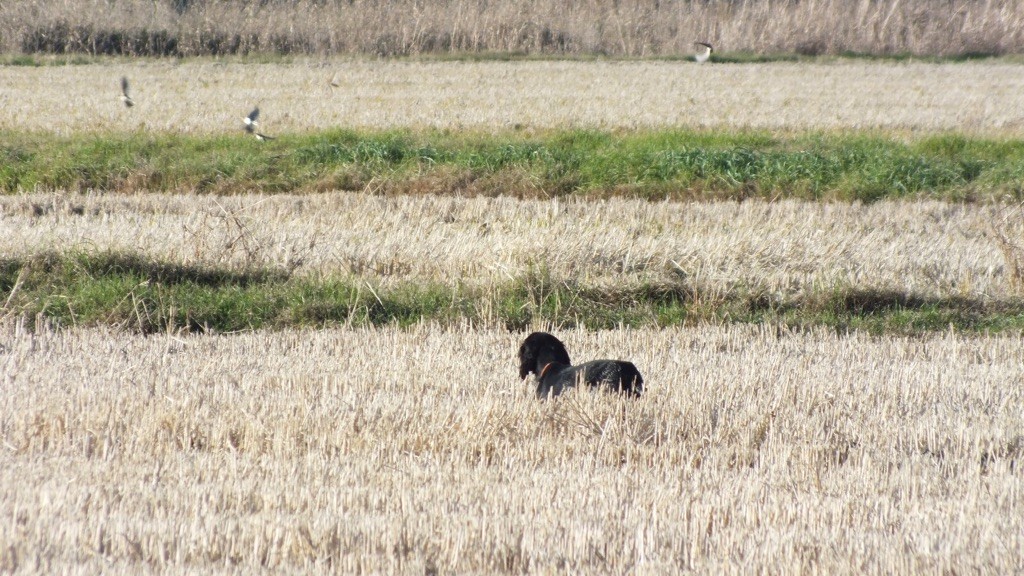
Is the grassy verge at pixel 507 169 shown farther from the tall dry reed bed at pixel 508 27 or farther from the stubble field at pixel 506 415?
the tall dry reed bed at pixel 508 27

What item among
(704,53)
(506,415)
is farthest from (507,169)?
(704,53)

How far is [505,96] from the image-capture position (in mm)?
19266

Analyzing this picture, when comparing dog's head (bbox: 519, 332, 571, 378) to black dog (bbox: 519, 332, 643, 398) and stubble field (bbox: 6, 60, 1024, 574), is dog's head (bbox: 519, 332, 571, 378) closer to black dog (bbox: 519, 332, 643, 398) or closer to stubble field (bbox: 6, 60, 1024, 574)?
black dog (bbox: 519, 332, 643, 398)

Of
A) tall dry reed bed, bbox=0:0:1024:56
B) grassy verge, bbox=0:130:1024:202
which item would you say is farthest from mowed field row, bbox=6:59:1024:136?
tall dry reed bed, bbox=0:0:1024:56

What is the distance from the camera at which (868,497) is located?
3.69 meters

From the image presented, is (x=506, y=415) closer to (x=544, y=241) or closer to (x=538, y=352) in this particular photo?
(x=538, y=352)

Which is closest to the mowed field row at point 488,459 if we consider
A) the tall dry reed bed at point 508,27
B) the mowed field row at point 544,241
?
the mowed field row at point 544,241

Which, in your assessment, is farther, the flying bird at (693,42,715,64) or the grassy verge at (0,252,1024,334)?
the flying bird at (693,42,715,64)

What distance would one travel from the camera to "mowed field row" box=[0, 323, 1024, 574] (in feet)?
10.2

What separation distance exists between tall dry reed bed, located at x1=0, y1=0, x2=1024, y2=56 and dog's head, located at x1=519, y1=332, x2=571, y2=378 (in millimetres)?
22967

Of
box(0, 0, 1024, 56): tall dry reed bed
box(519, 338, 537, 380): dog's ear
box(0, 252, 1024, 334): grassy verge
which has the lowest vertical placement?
box(0, 252, 1024, 334): grassy verge

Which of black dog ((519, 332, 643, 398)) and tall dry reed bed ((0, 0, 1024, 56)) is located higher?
tall dry reed bed ((0, 0, 1024, 56))

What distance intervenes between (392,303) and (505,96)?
12.5 meters

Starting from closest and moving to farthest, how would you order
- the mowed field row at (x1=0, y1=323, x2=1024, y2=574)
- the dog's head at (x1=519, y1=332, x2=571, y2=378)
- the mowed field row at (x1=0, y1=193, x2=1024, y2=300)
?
the mowed field row at (x1=0, y1=323, x2=1024, y2=574), the dog's head at (x1=519, y1=332, x2=571, y2=378), the mowed field row at (x1=0, y1=193, x2=1024, y2=300)
